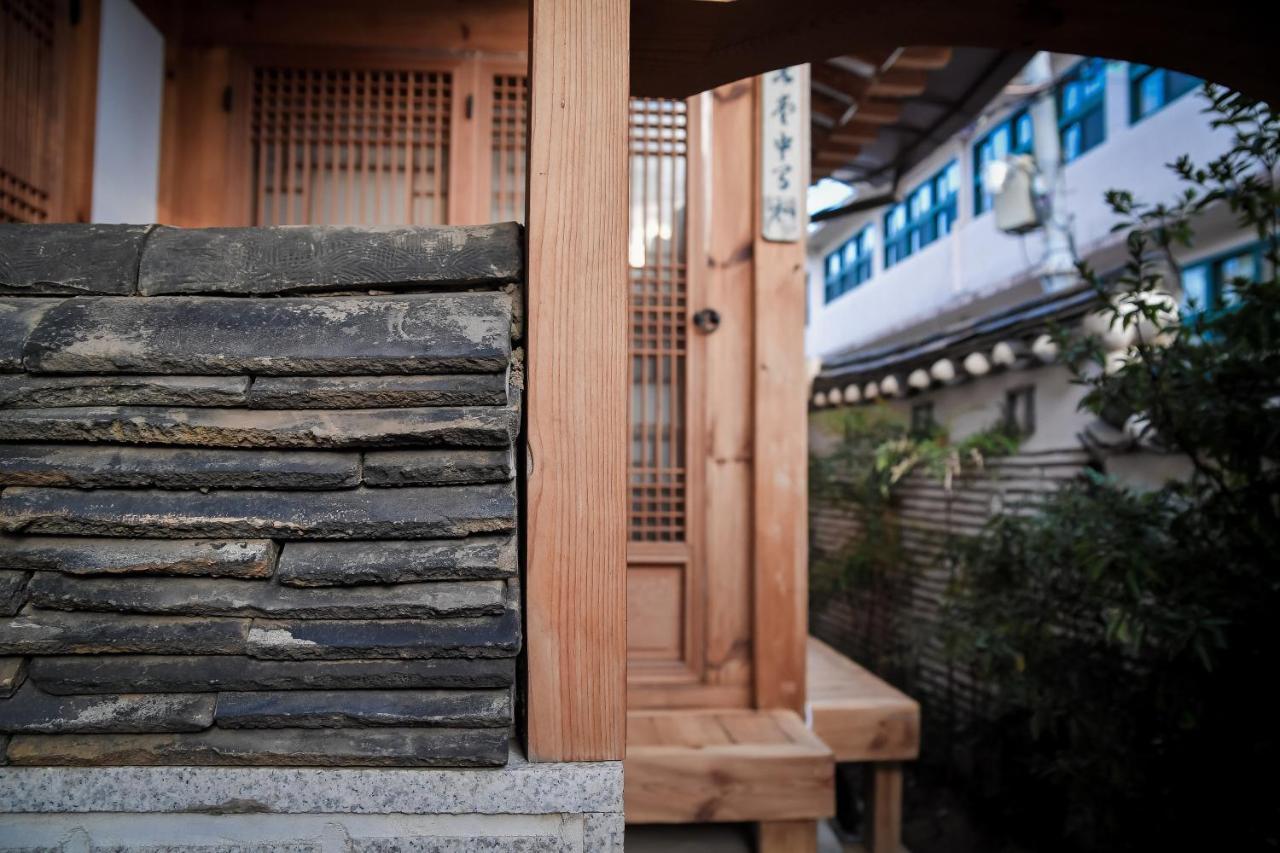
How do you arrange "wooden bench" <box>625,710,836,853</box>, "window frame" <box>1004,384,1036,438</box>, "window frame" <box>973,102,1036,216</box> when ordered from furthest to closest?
"window frame" <box>973,102,1036,216</box>
"window frame" <box>1004,384,1036,438</box>
"wooden bench" <box>625,710,836,853</box>

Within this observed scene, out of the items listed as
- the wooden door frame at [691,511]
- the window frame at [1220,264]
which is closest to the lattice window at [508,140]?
the wooden door frame at [691,511]

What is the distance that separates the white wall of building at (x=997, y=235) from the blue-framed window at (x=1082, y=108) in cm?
15

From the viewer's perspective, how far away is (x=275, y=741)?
1.41 meters

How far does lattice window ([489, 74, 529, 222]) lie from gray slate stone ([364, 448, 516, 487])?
9.41 feet

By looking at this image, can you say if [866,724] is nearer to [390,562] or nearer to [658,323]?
[658,323]

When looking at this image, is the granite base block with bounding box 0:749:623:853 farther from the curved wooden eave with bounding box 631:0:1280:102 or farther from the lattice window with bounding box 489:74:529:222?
the lattice window with bounding box 489:74:529:222

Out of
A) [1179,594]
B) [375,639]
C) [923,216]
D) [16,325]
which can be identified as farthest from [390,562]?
[923,216]

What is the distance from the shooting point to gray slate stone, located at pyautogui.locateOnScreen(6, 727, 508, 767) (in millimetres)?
1404

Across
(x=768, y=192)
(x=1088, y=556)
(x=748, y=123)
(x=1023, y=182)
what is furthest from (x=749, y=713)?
(x=1023, y=182)

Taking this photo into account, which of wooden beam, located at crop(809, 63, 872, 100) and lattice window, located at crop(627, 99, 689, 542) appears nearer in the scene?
lattice window, located at crop(627, 99, 689, 542)

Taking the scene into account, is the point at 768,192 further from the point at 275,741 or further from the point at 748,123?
the point at 275,741

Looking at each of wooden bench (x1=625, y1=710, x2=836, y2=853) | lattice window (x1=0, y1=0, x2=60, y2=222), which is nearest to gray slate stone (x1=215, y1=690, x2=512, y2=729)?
wooden bench (x1=625, y1=710, x2=836, y2=853)

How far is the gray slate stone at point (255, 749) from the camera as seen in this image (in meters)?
1.40

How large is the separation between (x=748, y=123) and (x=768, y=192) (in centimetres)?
35
